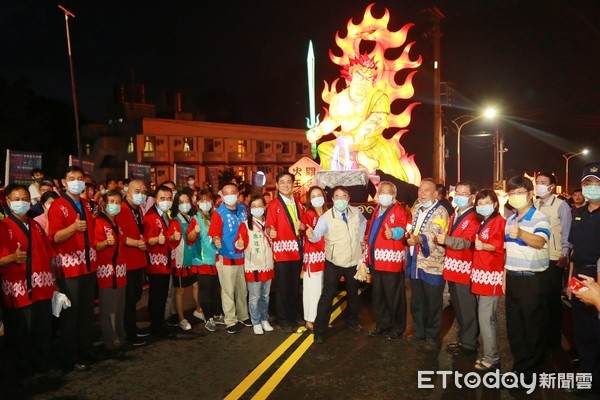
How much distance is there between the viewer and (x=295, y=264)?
6.67m

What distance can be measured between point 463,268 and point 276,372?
2480mm

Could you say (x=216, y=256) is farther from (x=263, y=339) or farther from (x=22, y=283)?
(x=22, y=283)

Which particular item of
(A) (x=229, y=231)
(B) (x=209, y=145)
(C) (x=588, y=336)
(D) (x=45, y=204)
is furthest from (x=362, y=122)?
(B) (x=209, y=145)

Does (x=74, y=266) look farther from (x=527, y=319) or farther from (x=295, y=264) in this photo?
(x=527, y=319)

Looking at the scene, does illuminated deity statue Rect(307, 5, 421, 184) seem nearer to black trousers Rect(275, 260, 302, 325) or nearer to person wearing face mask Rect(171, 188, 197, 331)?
black trousers Rect(275, 260, 302, 325)

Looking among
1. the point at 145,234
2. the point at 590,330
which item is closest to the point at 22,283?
the point at 145,234

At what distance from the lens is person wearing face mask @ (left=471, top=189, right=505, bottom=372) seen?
4984 mm

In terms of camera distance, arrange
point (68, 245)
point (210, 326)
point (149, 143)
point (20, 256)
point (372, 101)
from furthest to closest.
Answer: point (149, 143), point (372, 101), point (210, 326), point (68, 245), point (20, 256)

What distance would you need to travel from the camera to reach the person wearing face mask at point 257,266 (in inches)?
251

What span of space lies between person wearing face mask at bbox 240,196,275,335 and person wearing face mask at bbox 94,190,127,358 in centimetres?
163

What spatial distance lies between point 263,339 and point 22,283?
294 cm

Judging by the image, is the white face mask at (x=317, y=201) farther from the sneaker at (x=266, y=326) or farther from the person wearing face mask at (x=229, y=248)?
the sneaker at (x=266, y=326)

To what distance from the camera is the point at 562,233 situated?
6.38 metres

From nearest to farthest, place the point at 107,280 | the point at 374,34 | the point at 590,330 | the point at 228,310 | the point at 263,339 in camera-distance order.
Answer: the point at 590,330, the point at 107,280, the point at 263,339, the point at 228,310, the point at 374,34
